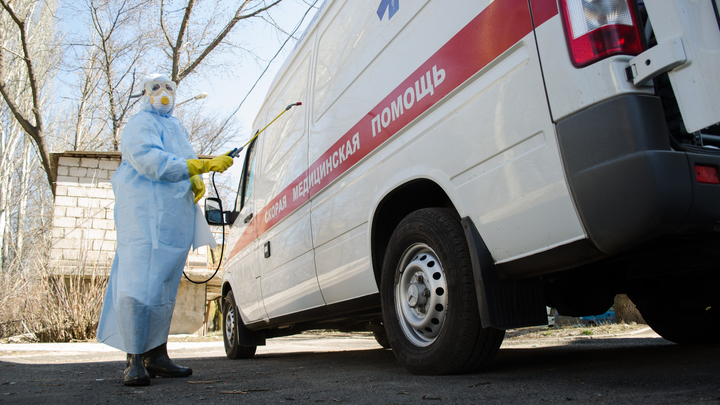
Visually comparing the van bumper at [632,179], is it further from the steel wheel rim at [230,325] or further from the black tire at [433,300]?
the steel wheel rim at [230,325]

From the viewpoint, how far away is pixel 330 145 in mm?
3002

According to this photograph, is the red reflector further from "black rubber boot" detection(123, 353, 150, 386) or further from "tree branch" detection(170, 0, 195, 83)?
"tree branch" detection(170, 0, 195, 83)

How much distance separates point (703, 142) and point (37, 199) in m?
28.2

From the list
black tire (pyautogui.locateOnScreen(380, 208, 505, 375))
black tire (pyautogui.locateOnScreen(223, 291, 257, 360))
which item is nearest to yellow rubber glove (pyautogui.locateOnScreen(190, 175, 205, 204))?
black tire (pyautogui.locateOnScreen(380, 208, 505, 375))

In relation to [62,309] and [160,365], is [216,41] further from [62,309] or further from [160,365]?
[160,365]

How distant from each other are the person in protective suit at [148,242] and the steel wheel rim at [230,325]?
216 cm

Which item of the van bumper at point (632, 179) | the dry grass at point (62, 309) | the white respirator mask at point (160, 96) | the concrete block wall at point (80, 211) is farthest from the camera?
Answer: the concrete block wall at point (80, 211)

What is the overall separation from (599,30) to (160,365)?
2.78 meters

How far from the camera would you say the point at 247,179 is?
Answer: 5113 mm

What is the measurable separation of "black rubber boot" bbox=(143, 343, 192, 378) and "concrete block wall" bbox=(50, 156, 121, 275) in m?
9.11

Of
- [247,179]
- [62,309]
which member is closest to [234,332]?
[247,179]

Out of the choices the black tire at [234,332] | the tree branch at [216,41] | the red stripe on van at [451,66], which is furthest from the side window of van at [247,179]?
the tree branch at [216,41]

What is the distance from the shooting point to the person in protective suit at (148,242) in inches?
112

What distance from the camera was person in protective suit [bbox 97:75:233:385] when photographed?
2848mm
